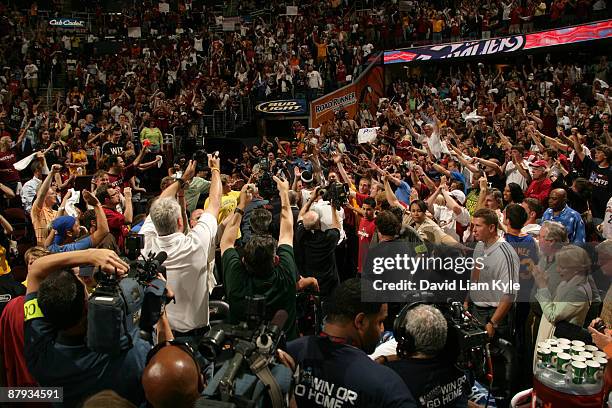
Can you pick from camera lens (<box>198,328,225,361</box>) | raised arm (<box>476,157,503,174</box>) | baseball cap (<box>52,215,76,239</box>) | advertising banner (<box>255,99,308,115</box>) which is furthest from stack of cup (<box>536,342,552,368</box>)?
advertising banner (<box>255,99,308,115</box>)

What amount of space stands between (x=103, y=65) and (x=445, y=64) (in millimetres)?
11182

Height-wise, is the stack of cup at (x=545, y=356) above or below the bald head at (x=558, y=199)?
above

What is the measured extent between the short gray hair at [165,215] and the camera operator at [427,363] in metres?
1.56

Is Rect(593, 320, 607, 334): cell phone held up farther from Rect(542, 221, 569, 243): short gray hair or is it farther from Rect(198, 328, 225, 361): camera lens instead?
Rect(198, 328, 225, 361): camera lens

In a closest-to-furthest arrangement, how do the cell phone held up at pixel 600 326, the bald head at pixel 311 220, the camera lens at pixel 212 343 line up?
the camera lens at pixel 212 343, the cell phone held up at pixel 600 326, the bald head at pixel 311 220

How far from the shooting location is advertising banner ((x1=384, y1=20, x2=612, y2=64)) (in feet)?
47.2

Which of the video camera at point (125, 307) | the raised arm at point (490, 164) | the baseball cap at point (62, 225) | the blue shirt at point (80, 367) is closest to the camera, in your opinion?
the video camera at point (125, 307)

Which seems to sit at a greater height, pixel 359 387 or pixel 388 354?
pixel 359 387

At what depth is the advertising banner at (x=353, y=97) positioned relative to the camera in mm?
17828

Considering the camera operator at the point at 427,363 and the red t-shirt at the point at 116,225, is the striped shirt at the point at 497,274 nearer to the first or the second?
the camera operator at the point at 427,363

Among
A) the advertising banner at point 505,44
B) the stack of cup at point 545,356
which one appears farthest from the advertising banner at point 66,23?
the stack of cup at point 545,356

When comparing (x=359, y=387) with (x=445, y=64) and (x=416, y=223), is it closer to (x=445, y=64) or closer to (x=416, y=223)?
(x=416, y=223)

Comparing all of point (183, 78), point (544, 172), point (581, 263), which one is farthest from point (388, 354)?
point (183, 78)

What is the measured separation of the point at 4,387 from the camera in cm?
266
